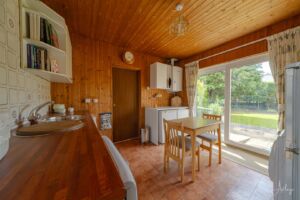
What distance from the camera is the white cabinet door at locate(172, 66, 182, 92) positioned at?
12.0 feet

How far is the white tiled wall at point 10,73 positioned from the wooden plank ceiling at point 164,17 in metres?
1.00

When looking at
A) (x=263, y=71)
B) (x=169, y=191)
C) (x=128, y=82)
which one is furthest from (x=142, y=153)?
(x=263, y=71)

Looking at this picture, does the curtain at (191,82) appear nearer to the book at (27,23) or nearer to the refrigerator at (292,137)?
the refrigerator at (292,137)

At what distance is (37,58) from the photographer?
1.19 metres

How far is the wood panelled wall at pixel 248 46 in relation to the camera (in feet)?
6.56

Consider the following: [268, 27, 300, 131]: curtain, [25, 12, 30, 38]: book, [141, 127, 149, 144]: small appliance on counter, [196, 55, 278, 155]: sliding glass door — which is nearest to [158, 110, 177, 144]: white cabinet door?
[141, 127, 149, 144]: small appliance on counter

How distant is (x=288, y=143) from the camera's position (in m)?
0.90

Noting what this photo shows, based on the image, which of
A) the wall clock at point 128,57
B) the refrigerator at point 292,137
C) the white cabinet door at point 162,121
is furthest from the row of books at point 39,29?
the white cabinet door at point 162,121

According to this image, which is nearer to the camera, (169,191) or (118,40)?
(169,191)

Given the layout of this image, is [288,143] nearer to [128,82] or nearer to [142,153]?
[142,153]

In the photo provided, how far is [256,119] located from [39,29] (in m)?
3.68

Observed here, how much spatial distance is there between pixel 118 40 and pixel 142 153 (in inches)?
98.4

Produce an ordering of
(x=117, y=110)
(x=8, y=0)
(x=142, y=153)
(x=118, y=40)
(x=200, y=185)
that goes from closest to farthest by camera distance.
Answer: (x=8, y=0) < (x=200, y=185) < (x=142, y=153) < (x=118, y=40) < (x=117, y=110)

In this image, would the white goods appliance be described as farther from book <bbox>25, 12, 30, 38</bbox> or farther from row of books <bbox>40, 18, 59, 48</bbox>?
book <bbox>25, 12, 30, 38</bbox>
